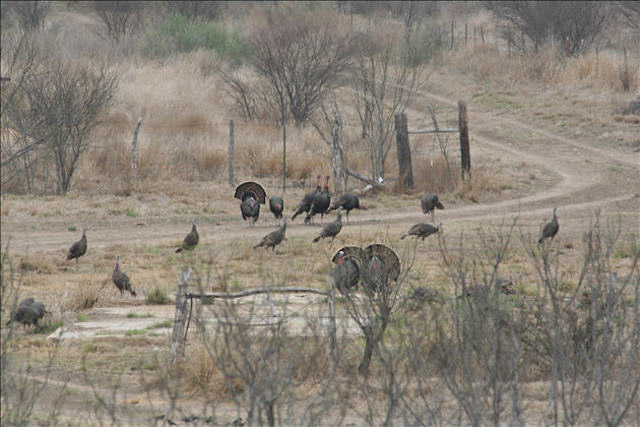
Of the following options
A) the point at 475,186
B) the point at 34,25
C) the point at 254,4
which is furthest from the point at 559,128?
the point at 254,4

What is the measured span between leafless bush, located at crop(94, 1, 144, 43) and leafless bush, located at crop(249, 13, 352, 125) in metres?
16.9

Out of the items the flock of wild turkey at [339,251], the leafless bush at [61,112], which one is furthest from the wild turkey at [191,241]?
the leafless bush at [61,112]

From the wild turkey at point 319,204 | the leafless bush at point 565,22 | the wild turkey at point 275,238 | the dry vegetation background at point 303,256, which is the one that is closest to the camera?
the dry vegetation background at point 303,256

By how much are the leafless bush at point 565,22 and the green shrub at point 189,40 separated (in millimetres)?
11358

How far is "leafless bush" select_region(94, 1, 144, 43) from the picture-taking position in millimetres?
49281

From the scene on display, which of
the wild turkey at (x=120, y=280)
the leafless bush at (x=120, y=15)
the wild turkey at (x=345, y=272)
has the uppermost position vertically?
the leafless bush at (x=120, y=15)

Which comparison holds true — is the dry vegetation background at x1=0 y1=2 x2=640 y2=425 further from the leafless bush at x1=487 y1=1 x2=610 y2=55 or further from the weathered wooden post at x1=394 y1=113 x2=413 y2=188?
the leafless bush at x1=487 y1=1 x2=610 y2=55

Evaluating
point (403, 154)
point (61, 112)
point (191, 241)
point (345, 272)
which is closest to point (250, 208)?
point (191, 241)

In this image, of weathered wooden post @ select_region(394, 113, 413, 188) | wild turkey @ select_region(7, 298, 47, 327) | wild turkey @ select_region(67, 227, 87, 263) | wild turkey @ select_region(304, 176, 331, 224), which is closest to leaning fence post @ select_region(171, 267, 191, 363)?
wild turkey @ select_region(7, 298, 47, 327)

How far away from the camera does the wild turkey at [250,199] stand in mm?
19344

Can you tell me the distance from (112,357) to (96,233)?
8.25 metres

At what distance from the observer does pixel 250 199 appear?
19.3 meters

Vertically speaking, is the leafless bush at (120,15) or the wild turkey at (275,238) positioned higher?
the leafless bush at (120,15)

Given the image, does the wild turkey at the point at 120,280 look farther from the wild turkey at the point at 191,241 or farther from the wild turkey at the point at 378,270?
the wild turkey at the point at 378,270
